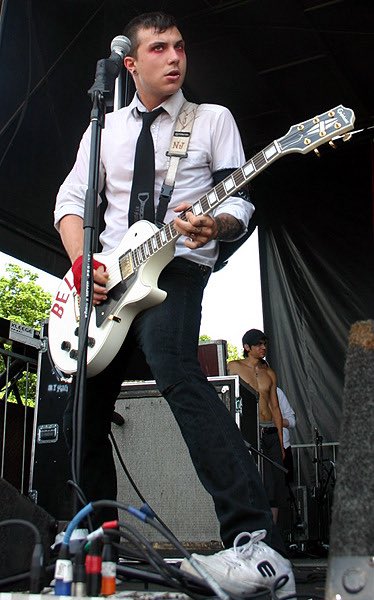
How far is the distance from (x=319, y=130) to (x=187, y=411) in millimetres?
969

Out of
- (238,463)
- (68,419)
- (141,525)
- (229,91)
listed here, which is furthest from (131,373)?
(229,91)

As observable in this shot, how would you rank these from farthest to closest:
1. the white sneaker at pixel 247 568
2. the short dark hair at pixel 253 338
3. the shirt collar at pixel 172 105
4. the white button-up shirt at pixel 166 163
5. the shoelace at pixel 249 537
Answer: the short dark hair at pixel 253 338
the shirt collar at pixel 172 105
the white button-up shirt at pixel 166 163
the shoelace at pixel 249 537
the white sneaker at pixel 247 568

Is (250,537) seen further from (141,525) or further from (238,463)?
(141,525)

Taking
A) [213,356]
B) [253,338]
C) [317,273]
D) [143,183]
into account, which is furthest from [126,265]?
[317,273]

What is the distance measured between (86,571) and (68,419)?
3.70ft

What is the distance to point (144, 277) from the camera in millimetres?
2410

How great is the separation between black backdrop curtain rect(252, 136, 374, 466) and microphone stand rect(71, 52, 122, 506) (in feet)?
17.6

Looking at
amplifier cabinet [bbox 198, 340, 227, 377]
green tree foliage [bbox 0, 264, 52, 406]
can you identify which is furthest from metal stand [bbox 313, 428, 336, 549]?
green tree foliage [bbox 0, 264, 52, 406]

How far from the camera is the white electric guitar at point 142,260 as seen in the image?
2270 mm

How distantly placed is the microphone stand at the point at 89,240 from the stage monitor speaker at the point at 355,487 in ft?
3.25

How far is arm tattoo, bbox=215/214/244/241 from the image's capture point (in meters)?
2.34

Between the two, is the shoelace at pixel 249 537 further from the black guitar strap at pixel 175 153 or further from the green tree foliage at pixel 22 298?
the green tree foliage at pixel 22 298

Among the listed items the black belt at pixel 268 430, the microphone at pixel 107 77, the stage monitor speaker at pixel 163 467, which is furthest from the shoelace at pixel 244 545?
the black belt at pixel 268 430

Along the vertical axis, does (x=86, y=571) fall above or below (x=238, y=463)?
below
